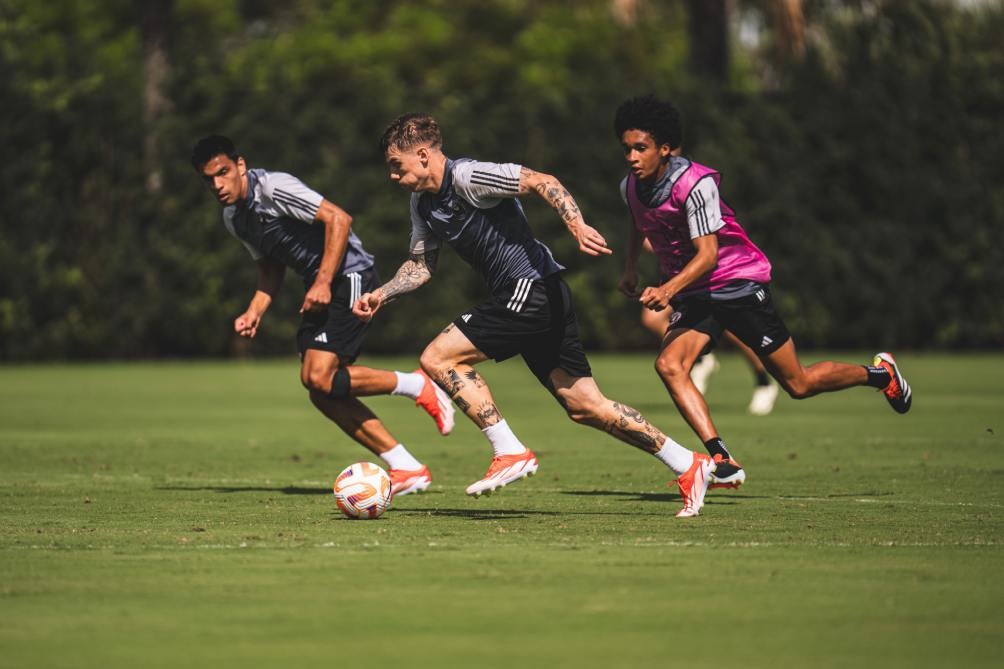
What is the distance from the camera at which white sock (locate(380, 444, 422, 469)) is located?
9898 mm

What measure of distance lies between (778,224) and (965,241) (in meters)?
2.65

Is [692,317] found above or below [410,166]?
below

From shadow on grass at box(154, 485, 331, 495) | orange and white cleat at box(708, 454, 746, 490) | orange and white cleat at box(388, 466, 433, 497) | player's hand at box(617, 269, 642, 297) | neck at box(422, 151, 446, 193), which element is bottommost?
shadow on grass at box(154, 485, 331, 495)

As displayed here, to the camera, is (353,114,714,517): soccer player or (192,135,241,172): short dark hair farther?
(192,135,241,172): short dark hair

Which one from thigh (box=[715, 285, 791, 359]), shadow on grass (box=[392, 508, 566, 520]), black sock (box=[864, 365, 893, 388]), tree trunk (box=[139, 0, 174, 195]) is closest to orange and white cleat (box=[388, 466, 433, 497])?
shadow on grass (box=[392, 508, 566, 520])

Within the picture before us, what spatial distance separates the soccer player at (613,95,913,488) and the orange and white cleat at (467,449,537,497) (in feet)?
3.22

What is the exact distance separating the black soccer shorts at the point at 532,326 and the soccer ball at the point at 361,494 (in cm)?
88

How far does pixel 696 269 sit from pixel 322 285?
6.67 feet

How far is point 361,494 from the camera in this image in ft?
29.1

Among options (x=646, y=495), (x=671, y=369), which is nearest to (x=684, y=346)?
(x=671, y=369)

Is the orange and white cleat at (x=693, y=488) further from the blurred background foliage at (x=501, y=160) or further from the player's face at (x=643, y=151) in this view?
the blurred background foliage at (x=501, y=160)

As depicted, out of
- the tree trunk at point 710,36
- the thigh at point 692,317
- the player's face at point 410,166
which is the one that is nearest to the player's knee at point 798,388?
the thigh at point 692,317

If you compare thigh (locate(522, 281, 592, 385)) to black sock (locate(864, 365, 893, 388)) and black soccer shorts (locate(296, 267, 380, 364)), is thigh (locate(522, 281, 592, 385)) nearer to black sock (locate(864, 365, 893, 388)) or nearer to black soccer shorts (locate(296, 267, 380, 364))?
black soccer shorts (locate(296, 267, 380, 364))

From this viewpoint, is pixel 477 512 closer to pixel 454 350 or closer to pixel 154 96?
pixel 454 350
